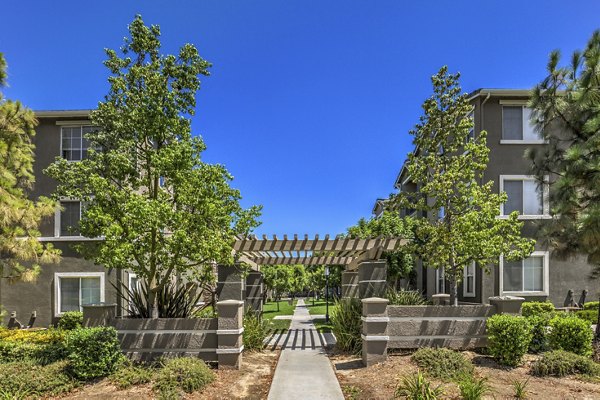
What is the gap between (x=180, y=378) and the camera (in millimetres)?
7598

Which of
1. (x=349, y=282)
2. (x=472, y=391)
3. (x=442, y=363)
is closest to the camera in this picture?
(x=472, y=391)

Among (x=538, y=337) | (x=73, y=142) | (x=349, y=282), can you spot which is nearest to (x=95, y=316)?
(x=349, y=282)

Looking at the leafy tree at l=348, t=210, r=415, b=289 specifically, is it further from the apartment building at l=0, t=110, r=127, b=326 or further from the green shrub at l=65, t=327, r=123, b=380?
the green shrub at l=65, t=327, r=123, b=380

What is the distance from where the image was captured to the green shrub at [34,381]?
725 cm

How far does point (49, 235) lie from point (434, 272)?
1800 centimetres

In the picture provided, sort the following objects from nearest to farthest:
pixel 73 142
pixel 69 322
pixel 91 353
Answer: pixel 91 353, pixel 69 322, pixel 73 142

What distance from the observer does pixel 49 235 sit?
1670 cm

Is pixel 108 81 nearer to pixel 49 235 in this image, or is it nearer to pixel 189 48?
pixel 189 48

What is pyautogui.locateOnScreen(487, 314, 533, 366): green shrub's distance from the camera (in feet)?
28.2

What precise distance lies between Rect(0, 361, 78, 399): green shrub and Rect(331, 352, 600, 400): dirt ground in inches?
209

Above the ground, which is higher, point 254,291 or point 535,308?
point 254,291

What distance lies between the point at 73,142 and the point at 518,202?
18613mm

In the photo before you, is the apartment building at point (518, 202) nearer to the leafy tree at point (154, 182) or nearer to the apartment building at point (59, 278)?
the leafy tree at point (154, 182)

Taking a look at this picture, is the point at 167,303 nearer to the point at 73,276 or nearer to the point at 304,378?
the point at 304,378
